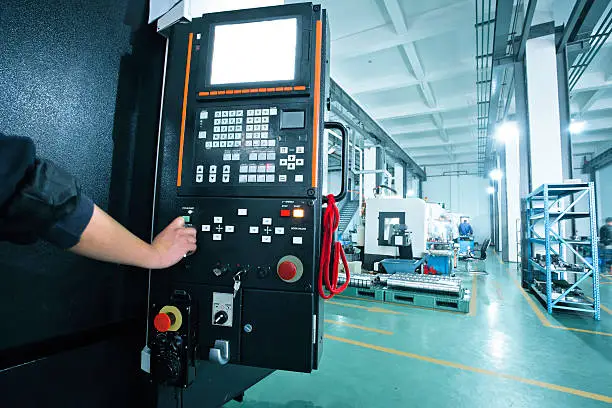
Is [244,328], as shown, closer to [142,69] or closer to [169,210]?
[169,210]

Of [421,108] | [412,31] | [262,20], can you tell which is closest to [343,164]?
[262,20]

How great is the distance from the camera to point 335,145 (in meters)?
13.8

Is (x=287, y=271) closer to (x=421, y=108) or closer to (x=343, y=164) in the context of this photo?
(x=343, y=164)

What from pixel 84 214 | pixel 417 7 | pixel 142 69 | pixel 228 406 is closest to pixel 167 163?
pixel 142 69

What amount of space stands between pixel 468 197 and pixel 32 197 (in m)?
21.3

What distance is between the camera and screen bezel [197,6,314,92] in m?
1.22

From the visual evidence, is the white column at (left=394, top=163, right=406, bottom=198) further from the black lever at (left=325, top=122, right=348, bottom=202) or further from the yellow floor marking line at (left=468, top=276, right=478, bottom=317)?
the black lever at (left=325, top=122, right=348, bottom=202)

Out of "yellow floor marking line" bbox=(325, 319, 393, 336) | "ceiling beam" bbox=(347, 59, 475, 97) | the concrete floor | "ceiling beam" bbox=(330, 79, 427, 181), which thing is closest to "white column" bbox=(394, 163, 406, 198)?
"ceiling beam" bbox=(330, 79, 427, 181)

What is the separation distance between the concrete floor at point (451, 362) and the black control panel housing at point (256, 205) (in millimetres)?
1125

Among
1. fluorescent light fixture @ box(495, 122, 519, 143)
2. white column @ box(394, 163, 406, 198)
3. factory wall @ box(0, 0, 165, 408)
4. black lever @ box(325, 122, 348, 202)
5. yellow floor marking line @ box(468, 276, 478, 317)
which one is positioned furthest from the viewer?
white column @ box(394, 163, 406, 198)

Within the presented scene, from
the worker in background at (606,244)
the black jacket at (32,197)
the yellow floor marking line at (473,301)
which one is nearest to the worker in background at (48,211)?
the black jacket at (32,197)

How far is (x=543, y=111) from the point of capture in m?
6.11

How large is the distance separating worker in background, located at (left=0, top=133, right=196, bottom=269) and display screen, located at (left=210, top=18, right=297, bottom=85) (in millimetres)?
777

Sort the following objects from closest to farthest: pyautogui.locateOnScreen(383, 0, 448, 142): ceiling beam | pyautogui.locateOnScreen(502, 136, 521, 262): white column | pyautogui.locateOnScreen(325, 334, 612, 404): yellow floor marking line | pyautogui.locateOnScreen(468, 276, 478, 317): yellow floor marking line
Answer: pyautogui.locateOnScreen(325, 334, 612, 404): yellow floor marking line < pyautogui.locateOnScreen(468, 276, 478, 317): yellow floor marking line < pyautogui.locateOnScreen(383, 0, 448, 142): ceiling beam < pyautogui.locateOnScreen(502, 136, 521, 262): white column
